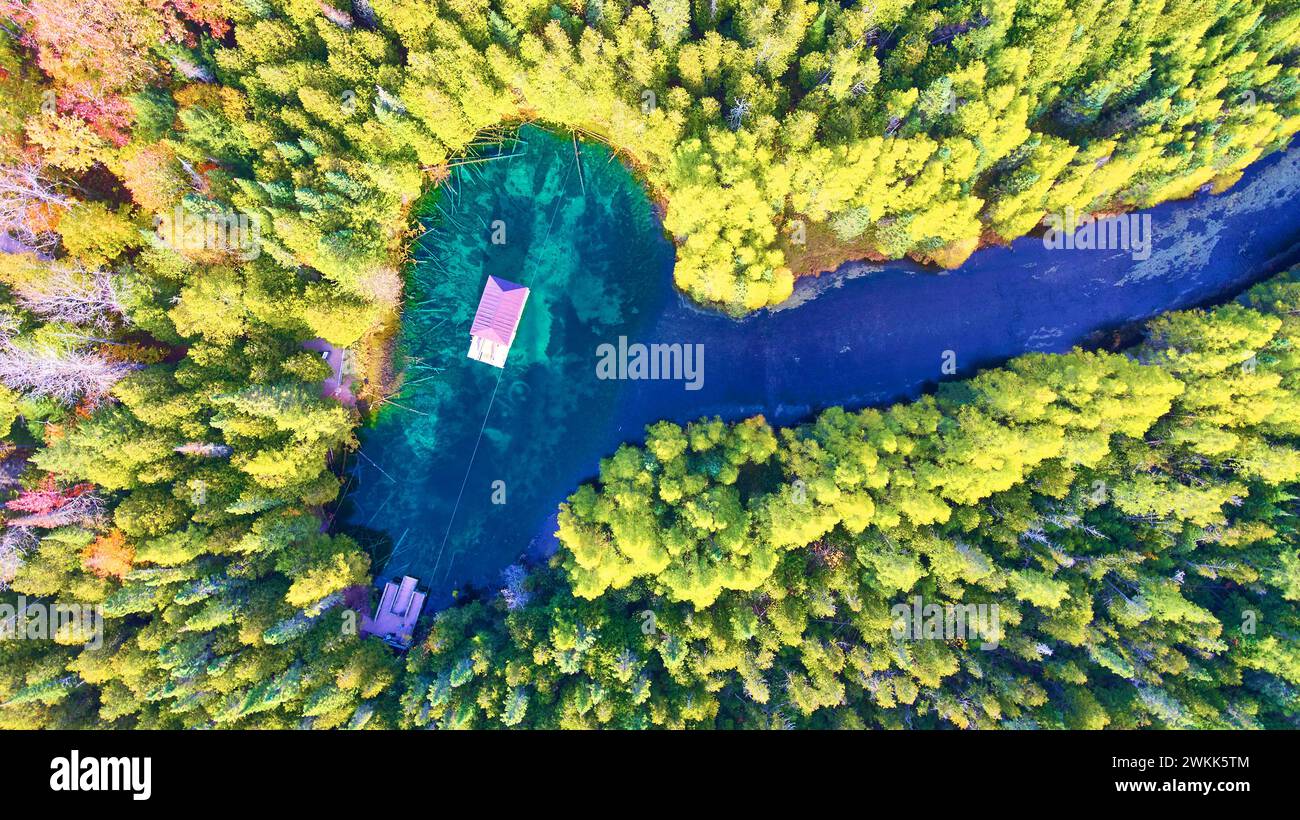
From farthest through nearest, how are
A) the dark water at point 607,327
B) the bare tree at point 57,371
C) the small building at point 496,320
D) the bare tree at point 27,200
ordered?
the dark water at point 607,327
the small building at point 496,320
the bare tree at point 27,200
the bare tree at point 57,371

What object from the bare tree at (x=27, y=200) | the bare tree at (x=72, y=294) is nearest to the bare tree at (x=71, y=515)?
the bare tree at (x=72, y=294)

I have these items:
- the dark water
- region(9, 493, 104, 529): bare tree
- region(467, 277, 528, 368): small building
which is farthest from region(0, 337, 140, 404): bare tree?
region(467, 277, 528, 368): small building

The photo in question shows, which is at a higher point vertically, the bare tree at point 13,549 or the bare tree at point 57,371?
the bare tree at point 57,371

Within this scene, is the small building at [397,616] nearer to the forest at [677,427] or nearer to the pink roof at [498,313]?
the forest at [677,427]

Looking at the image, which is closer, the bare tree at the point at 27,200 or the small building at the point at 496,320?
the bare tree at the point at 27,200

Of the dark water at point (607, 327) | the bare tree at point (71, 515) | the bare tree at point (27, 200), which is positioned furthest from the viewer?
the dark water at point (607, 327)

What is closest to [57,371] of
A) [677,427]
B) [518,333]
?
[518,333]
